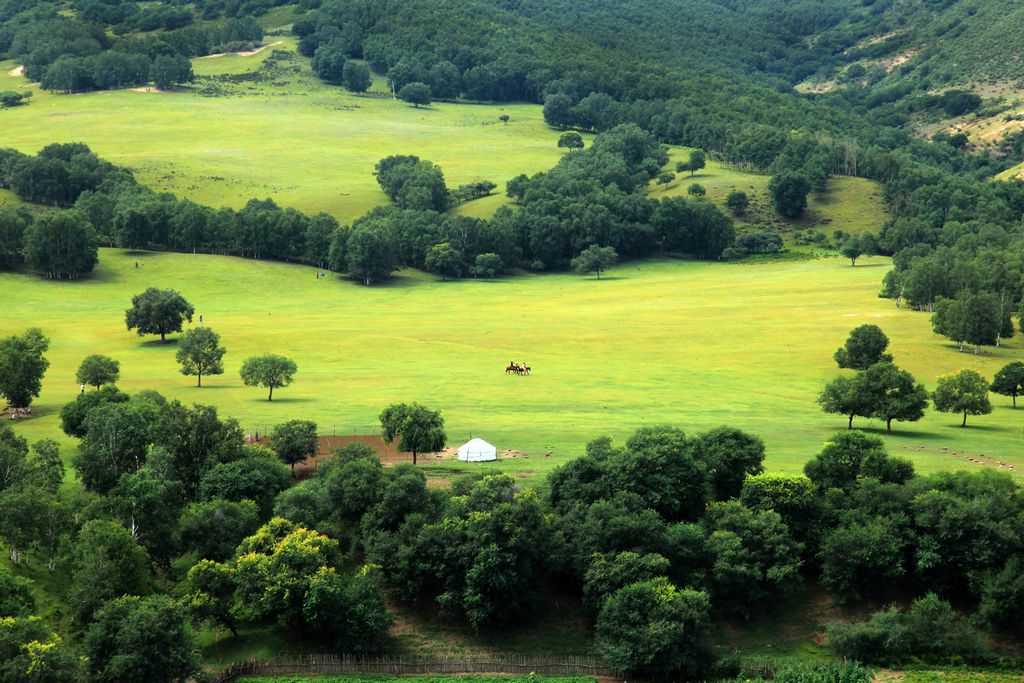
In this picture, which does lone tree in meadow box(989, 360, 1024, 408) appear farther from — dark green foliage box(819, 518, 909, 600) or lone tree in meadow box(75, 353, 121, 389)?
lone tree in meadow box(75, 353, 121, 389)

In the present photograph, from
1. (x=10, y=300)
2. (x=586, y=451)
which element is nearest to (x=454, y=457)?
(x=586, y=451)

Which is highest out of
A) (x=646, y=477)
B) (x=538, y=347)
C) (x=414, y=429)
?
(x=646, y=477)

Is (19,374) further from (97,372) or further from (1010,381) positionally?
(1010,381)

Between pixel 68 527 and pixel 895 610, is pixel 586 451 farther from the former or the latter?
pixel 68 527

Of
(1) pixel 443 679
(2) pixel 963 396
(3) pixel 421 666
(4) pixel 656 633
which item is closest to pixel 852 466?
(4) pixel 656 633


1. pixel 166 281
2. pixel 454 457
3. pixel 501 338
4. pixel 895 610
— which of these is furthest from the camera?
pixel 166 281

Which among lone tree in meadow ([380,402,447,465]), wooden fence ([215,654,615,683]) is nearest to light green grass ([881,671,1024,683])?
wooden fence ([215,654,615,683])
